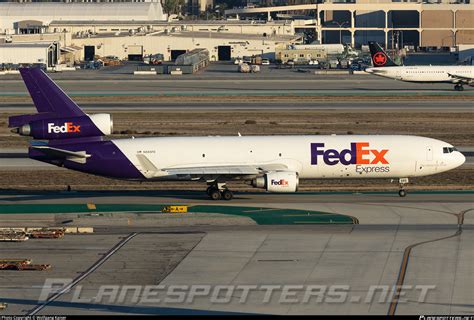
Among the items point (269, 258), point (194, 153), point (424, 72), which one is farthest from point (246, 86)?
point (269, 258)

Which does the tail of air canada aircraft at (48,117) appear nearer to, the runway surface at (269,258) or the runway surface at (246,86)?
the runway surface at (269,258)

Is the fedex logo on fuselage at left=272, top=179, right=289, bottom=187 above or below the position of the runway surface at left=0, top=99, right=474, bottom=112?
below

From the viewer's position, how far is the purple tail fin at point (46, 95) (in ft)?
213

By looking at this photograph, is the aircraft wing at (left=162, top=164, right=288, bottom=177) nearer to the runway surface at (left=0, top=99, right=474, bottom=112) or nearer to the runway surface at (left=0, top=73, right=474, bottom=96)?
the runway surface at (left=0, top=99, right=474, bottom=112)

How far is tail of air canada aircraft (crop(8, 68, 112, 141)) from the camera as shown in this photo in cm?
6494

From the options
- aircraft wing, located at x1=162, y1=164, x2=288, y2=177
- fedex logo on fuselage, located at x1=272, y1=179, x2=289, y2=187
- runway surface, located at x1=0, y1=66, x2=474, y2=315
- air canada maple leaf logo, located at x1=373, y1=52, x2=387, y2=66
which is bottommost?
runway surface, located at x1=0, y1=66, x2=474, y2=315


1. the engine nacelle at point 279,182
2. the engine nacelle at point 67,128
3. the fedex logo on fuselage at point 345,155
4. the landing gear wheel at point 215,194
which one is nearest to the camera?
the engine nacelle at point 279,182

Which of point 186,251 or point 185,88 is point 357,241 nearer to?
point 186,251

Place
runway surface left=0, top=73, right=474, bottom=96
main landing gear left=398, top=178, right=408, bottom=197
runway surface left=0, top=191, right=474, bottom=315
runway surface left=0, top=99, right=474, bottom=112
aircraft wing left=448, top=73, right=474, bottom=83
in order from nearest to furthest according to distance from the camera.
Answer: runway surface left=0, top=191, right=474, bottom=315 < main landing gear left=398, top=178, right=408, bottom=197 < runway surface left=0, top=99, right=474, bottom=112 < runway surface left=0, top=73, right=474, bottom=96 < aircraft wing left=448, top=73, right=474, bottom=83

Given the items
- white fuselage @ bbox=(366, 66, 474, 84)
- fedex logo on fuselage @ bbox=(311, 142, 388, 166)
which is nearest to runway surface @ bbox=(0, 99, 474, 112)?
white fuselage @ bbox=(366, 66, 474, 84)

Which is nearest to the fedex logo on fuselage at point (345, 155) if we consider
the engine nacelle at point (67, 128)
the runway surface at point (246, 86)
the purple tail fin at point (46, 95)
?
the engine nacelle at point (67, 128)

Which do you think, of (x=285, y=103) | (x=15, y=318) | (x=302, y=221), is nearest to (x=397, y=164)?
(x=302, y=221)

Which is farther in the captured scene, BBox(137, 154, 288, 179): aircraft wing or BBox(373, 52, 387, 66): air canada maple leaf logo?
BBox(373, 52, 387, 66): air canada maple leaf logo

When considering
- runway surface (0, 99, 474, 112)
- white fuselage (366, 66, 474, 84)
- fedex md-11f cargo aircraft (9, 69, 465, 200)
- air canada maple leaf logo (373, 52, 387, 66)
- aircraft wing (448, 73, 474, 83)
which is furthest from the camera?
air canada maple leaf logo (373, 52, 387, 66)
